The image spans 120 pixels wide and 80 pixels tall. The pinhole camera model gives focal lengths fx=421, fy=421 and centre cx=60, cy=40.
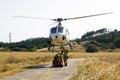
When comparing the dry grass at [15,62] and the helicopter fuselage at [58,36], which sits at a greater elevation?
the helicopter fuselage at [58,36]

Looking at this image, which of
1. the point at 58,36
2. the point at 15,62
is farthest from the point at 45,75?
the point at 15,62

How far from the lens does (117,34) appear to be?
19075 cm

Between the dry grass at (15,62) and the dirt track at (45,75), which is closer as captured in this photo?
the dirt track at (45,75)

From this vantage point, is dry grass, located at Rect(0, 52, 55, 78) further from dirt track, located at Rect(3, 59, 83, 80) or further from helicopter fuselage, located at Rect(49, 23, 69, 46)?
helicopter fuselage, located at Rect(49, 23, 69, 46)

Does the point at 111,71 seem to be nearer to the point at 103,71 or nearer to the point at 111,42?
the point at 103,71

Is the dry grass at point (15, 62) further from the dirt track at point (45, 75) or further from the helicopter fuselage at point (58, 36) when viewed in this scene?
the helicopter fuselage at point (58, 36)

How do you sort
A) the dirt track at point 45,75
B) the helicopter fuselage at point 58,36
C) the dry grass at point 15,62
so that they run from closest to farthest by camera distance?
the dirt track at point 45,75
the dry grass at point 15,62
the helicopter fuselage at point 58,36

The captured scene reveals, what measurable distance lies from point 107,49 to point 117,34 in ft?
151

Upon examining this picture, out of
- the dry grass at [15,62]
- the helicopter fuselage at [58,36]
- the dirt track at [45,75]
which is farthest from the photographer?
the helicopter fuselage at [58,36]

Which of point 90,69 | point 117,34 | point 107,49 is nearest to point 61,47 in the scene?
point 90,69

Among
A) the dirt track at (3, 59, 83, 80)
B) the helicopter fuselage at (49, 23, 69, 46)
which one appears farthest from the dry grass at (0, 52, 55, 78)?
the helicopter fuselage at (49, 23, 69, 46)

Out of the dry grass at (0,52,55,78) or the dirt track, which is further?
the dry grass at (0,52,55,78)

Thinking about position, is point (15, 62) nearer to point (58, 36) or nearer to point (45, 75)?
point (58, 36)

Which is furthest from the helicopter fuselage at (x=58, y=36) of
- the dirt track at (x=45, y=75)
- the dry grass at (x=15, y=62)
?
the dirt track at (x=45, y=75)
